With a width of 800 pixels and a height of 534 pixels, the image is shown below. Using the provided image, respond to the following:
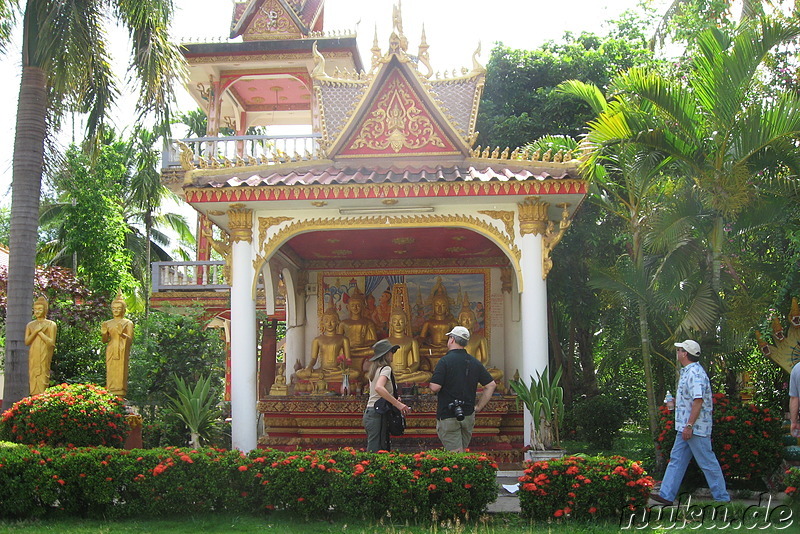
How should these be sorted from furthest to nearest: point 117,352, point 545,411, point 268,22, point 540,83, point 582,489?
point 268,22
point 540,83
point 117,352
point 545,411
point 582,489

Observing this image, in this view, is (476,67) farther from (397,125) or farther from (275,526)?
(275,526)

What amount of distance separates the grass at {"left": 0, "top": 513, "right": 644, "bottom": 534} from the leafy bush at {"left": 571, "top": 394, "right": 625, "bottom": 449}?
764 centimetres

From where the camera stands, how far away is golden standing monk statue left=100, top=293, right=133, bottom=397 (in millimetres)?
10070

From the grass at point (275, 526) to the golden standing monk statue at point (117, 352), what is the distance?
10.0 ft

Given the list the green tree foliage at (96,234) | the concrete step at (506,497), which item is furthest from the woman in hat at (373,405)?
the green tree foliage at (96,234)

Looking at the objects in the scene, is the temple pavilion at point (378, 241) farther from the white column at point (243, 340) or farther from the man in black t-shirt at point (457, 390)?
the man in black t-shirt at point (457, 390)

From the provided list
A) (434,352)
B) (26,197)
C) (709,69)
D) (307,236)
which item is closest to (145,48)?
(26,197)

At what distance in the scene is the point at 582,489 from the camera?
6.68 m

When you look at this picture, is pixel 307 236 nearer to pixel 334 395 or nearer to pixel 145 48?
pixel 334 395

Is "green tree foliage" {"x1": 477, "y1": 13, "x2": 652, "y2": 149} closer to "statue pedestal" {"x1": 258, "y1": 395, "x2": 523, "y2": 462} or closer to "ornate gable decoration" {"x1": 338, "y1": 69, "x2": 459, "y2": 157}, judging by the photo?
"ornate gable decoration" {"x1": 338, "y1": 69, "x2": 459, "y2": 157}

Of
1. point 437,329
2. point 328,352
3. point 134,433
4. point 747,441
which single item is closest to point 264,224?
point 134,433

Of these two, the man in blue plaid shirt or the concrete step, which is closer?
the man in blue plaid shirt
